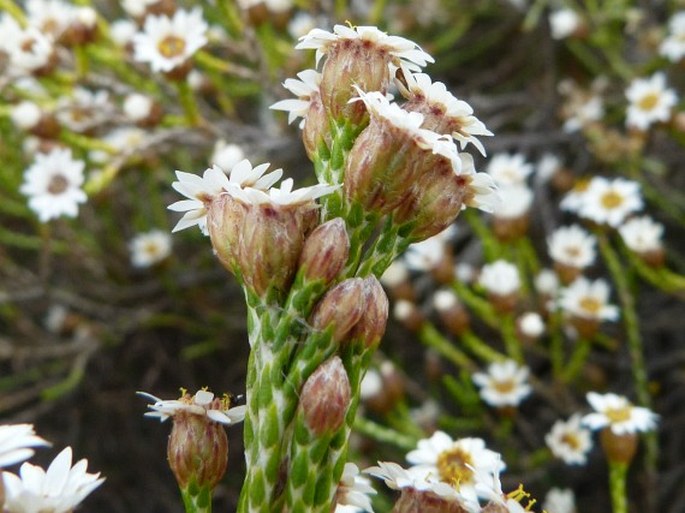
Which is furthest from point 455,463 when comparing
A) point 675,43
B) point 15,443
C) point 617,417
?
point 675,43

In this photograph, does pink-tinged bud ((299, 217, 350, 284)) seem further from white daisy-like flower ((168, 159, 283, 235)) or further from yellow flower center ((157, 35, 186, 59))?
yellow flower center ((157, 35, 186, 59))

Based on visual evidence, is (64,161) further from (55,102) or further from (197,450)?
(197,450)

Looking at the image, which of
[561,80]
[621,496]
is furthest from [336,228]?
[561,80]

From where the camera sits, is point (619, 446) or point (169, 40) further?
point (169, 40)

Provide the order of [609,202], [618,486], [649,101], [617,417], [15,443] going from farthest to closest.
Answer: [649,101] → [609,202] → [617,417] → [618,486] → [15,443]

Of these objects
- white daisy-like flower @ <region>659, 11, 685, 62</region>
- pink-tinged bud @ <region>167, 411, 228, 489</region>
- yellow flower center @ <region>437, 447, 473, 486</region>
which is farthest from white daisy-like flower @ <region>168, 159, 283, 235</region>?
white daisy-like flower @ <region>659, 11, 685, 62</region>

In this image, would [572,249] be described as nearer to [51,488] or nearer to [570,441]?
[570,441]
